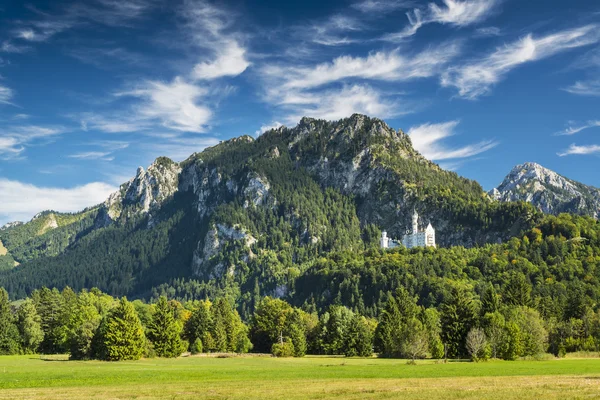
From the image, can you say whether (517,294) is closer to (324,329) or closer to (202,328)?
(324,329)

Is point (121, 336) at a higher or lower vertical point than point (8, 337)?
higher

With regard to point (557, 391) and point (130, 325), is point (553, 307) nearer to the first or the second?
point (130, 325)

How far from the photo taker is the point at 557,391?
42.0 metres

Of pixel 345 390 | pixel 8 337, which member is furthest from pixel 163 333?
pixel 345 390

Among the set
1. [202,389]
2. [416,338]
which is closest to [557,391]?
[202,389]

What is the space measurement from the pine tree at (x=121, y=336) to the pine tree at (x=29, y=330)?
44718 millimetres

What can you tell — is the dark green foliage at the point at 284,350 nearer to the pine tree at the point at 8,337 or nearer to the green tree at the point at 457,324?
the green tree at the point at 457,324

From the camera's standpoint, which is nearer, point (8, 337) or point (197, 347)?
point (8, 337)

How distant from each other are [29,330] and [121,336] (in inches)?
2008

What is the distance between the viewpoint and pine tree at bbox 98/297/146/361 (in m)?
103

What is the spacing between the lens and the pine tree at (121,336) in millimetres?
103062

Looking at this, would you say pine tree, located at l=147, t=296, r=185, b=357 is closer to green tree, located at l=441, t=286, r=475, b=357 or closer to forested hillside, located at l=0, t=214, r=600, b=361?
forested hillside, located at l=0, t=214, r=600, b=361

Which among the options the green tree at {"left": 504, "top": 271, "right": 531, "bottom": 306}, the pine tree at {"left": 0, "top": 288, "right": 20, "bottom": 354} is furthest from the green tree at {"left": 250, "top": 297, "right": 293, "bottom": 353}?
the pine tree at {"left": 0, "top": 288, "right": 20, "bottom": 354}

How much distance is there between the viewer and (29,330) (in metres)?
142
